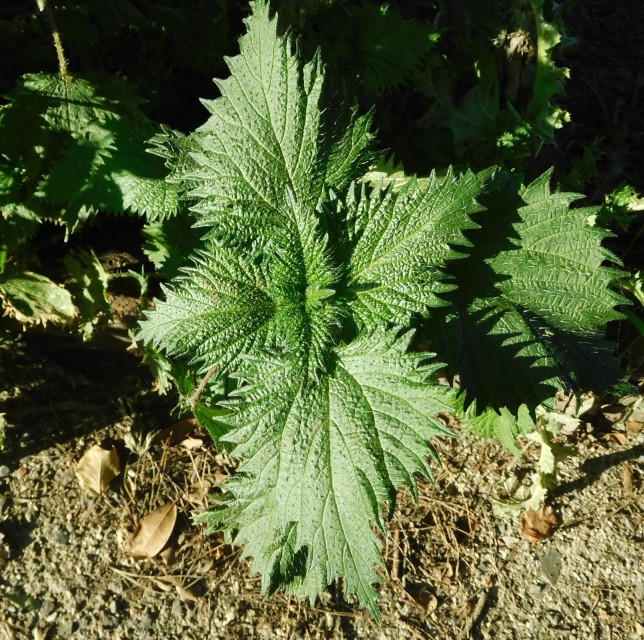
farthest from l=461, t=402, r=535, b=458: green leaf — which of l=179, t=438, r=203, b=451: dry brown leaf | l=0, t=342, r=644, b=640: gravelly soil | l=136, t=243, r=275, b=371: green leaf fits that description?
l=179, t=438, r=203, b=451: dry brown leaf

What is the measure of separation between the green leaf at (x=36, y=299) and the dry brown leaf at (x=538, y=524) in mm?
1923

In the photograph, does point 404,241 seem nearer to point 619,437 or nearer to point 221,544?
point 221,544

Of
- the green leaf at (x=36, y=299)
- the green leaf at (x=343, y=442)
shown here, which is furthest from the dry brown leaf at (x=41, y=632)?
the green leaf at (x=343, y=442)

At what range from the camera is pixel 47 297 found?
2521 mm

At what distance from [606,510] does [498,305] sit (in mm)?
1206

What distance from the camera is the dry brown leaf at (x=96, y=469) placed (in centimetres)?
264

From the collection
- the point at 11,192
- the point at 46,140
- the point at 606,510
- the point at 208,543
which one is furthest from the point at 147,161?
the point at 606,510

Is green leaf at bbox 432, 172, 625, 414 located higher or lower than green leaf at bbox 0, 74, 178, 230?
lower

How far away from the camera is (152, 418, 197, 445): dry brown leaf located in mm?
2768

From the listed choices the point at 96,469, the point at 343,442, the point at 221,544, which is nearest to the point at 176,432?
the point at 96,469

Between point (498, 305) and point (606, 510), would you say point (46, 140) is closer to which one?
point (498, 305)

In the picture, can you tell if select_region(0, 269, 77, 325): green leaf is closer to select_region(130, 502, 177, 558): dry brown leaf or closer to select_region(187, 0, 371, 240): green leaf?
select_region(130, 502, 177, 558): dry brown leaf

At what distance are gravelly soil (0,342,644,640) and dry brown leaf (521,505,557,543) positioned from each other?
0.11 feet

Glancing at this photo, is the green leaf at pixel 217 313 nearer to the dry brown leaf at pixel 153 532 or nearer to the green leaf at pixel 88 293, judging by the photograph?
the green leaf at pixel 88 293
